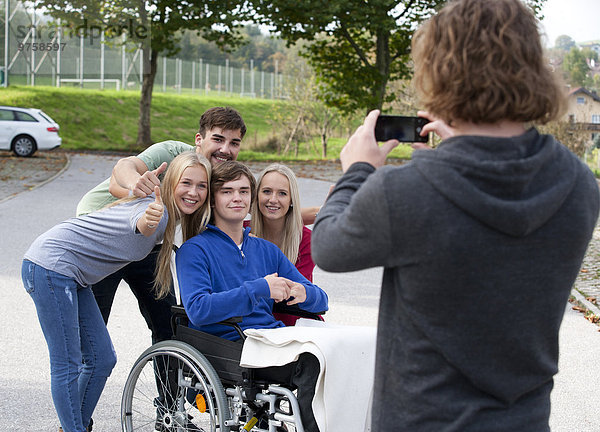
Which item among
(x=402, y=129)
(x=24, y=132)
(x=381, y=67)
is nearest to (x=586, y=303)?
(x=402, y=129)

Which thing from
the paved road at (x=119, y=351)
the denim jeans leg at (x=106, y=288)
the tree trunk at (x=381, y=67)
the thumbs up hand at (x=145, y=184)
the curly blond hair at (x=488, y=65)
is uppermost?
the tree trunk at (x=381, y=67)

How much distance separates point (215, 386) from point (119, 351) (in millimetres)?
2787

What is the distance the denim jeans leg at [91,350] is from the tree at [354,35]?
19.4 meters

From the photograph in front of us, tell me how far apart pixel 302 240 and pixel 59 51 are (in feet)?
119

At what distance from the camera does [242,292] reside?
3283 millimetres

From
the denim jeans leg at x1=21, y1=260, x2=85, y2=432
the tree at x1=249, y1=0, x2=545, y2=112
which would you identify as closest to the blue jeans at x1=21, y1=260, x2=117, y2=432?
the denim jeans leg at x1=21, y1=260, x2=85, y2=432

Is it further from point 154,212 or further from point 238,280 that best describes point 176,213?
point 238,280

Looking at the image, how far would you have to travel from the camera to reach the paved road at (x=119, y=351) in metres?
4.53

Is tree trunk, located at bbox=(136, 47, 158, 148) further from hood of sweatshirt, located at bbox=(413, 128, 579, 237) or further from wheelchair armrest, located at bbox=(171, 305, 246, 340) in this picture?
hood of sweatshirt, located at bbox=(413, 128, 579, 237)

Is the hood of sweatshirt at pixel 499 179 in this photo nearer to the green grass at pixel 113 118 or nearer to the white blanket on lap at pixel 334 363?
the white blanket on lap at pixel 334 363

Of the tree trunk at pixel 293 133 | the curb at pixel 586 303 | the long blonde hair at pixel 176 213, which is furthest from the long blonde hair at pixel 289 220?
the tree trunk at pixel 293 133

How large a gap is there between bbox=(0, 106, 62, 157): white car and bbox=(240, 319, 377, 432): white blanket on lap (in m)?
21.2

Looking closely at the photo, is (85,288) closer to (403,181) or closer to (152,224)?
(152,224)

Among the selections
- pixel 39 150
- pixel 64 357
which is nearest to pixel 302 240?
pixel 64 357
